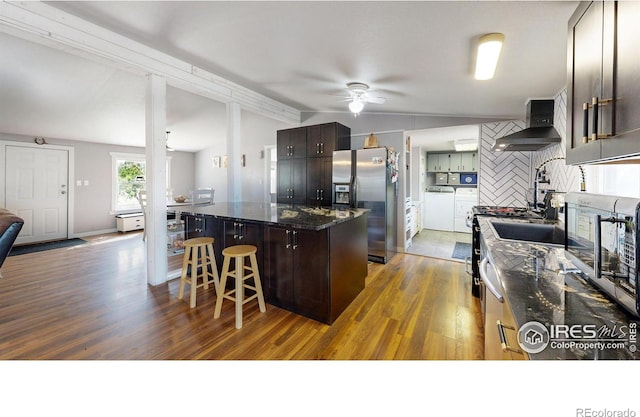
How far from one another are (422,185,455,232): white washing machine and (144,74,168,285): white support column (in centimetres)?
588

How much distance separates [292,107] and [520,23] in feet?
12.8

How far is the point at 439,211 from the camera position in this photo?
21.6ft

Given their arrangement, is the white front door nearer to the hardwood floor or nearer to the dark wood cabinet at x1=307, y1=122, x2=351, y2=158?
the hardwood floor

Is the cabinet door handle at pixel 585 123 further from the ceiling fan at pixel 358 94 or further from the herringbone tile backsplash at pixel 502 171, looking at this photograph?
the herringbone tile backsplash at pixel 502 171

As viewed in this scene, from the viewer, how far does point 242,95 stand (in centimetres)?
384

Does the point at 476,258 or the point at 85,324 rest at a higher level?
the point at 476,258

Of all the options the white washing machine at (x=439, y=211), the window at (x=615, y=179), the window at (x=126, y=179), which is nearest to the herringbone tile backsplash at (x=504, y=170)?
the window at (x=615, y=179)

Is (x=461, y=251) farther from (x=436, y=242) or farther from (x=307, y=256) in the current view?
(x=307, y=256)

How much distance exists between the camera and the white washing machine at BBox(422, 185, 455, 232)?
21.1 feet

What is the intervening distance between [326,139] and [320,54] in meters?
2.02

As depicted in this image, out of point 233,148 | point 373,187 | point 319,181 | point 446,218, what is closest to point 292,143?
point 319,181

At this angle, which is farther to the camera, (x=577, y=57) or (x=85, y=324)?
(x=85, y=324)
